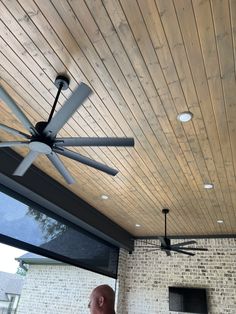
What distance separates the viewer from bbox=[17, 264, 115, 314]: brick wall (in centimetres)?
666

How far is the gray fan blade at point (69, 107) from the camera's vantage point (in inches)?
69.1

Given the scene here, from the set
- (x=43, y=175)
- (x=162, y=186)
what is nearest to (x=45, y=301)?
(x=43, y=175)

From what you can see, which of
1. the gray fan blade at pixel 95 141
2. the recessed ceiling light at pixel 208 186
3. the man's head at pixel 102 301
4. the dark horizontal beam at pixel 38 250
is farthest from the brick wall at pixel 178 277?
the man's head at pixel 102 301

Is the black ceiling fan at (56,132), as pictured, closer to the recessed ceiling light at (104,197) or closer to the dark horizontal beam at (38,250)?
the dark horizontal beam at (38,250)

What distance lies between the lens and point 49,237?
4645 mm

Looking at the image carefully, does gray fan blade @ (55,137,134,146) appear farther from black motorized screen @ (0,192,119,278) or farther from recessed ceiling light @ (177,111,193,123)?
black motorized screen @ (0,192,119,278)

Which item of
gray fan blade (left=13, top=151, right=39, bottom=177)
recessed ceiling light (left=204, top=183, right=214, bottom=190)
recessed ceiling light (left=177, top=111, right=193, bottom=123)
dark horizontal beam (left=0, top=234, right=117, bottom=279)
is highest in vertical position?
recessed ceiling light (left=204, top=183, right=214, bottom=190)

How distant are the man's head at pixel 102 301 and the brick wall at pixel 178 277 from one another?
6019 millimetres

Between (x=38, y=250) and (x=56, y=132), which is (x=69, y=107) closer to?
(x=56, y=132)

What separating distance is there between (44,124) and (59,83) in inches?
19.1

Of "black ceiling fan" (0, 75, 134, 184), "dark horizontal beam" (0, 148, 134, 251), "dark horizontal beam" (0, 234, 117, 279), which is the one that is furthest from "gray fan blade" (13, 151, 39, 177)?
"dark horizontal beam" (0, 234, 117, 279)

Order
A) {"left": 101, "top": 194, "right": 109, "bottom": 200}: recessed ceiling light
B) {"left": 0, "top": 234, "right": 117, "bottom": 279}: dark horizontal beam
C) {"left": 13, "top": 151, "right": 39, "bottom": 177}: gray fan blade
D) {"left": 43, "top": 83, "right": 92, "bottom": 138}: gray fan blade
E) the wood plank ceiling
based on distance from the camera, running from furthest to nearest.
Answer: {"left": 101, "top": 194, "right": 109, "bottom": 200}: recessed ceiling light → {"left": 0, "top": 234, "right": 117, "bottom": 279}: dark horizontal beam → {"left": 13, "top": 151, "right": 39, "bottom": 177}: gray fan blade → the wood plank ceiling → {"left": 43, "top": 83, "right": 92, "bottom": 138}: gray fan blade

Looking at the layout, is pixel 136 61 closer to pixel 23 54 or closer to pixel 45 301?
pixel 23 54

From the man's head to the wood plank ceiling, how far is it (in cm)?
169
